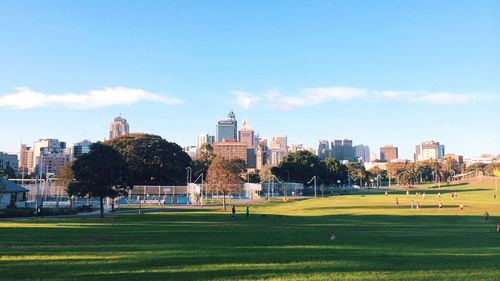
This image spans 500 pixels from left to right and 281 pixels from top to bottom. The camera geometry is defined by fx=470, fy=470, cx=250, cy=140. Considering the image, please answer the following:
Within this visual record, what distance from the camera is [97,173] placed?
51375 mm

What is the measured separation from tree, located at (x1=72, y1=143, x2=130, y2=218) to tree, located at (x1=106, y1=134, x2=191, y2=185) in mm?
63834

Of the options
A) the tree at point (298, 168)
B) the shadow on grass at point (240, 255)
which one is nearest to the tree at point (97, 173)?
the shadow on grass at point (240, 255)

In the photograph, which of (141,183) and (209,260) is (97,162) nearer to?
(209,260)

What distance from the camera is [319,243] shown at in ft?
77.9

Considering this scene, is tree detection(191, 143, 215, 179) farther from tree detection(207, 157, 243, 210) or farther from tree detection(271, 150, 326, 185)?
tree detection(207, 157, 243, 210)

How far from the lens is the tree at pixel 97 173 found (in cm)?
5112

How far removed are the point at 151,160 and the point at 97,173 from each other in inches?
2748

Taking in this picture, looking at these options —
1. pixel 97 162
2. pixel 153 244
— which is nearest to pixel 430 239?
pixel 153 244

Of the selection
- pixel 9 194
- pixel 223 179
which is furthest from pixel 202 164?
pixel 9 194

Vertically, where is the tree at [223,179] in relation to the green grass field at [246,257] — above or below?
above

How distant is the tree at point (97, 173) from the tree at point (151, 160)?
2513 inches

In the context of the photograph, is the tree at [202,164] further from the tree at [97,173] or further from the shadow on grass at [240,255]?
the shadow on grass at [240,255]

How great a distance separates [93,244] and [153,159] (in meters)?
99.8

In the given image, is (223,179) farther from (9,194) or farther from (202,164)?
(202,164)
